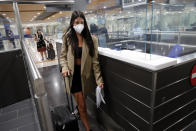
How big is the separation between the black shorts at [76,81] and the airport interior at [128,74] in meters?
0.09

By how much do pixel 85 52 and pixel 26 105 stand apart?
86.3 inches

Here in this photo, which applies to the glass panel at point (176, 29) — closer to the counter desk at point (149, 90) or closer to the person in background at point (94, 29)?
the counter desk at point (149, 90)

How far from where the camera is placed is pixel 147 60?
4.00 ft

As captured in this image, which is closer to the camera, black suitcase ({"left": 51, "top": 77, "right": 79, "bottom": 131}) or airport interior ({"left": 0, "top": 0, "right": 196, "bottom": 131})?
airport interior ({"left": 0, "top": 0, "right": 196, "bottom": 131})

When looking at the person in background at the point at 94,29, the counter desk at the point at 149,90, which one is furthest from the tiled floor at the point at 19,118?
the person in background at the point at 94,29

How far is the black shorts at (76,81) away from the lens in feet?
5.84

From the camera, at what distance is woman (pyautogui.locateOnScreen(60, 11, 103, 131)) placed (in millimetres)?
1649

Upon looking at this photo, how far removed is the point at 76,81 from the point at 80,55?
38 centimetres

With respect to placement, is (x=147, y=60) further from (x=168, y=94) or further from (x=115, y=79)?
(x=115, y=79)

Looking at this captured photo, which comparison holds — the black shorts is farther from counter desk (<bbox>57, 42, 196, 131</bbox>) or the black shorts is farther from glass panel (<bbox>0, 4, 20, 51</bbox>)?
glass panel (<bbox>0, 4, 20, 51</bbox>)

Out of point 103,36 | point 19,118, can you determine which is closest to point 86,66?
point 103,36

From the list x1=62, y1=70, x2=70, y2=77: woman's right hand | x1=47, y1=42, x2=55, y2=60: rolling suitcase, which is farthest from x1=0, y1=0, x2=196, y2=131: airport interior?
x1=47, y1=42, x2=55, y2=60: rolling suitcase

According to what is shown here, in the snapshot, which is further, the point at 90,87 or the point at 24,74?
the point at 24,74

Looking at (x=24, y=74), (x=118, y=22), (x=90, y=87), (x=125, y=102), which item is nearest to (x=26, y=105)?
(x=24, y=74)
